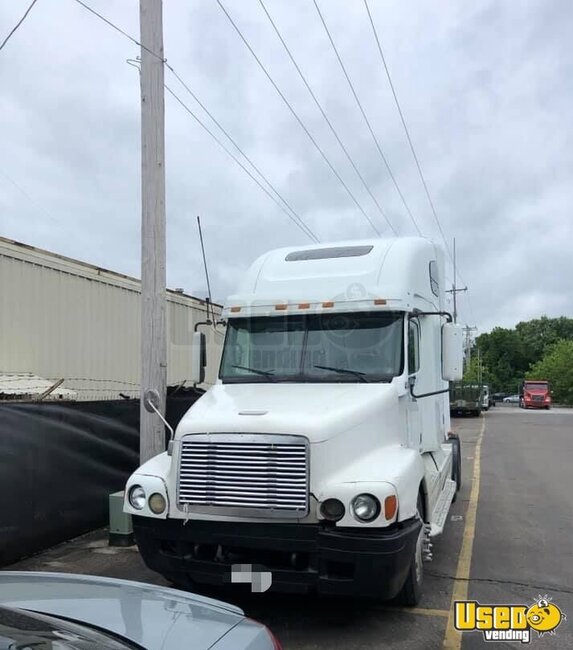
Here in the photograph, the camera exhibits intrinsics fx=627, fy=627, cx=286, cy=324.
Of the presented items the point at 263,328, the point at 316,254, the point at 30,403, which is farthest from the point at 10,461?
the point at 316,254

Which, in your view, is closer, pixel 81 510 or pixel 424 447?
pixel 424 447

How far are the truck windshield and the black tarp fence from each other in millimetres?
2249

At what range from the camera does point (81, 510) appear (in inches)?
301

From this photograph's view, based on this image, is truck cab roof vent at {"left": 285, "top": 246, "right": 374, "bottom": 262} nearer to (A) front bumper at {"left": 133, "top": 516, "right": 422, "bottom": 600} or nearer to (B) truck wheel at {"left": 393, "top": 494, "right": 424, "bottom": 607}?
(B) truck wheel at {"left": 393, "top": 494, "right": 424, "bottom": 607}

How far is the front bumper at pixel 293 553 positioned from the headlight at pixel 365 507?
0.11 m

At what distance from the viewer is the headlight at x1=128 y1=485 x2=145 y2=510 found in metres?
5.02

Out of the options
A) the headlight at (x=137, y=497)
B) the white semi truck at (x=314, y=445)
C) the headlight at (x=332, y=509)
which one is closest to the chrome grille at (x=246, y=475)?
the white semi truck at (x=314, y=445)

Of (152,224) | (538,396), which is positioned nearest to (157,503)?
(152,224)

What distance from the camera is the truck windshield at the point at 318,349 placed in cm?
589

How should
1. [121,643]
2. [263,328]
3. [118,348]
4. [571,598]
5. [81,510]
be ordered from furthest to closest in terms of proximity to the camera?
[118,348] < [81,510] < [263,328] < [571,598] < [121,643]

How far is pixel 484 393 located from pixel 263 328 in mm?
37000

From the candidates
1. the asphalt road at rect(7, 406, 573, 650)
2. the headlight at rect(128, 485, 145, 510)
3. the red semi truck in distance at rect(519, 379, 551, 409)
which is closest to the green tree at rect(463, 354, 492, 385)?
the red semi truck in distance at rect(519, 379, 551, 409)

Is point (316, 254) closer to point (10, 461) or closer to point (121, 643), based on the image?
point (10, 461)

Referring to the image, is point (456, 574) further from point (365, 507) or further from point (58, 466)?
point (58, 466)
